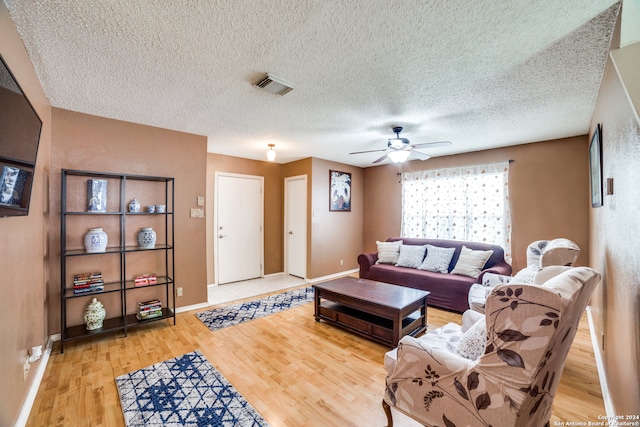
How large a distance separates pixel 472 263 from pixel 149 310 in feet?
14.1

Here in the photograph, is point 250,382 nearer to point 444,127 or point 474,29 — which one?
point 474,29

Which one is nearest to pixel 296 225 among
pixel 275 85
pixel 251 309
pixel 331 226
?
pixel 331 226

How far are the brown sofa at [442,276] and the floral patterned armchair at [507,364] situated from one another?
235 centimetres

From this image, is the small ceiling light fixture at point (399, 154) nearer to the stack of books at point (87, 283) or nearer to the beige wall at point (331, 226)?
the beige wall at point (331, 226)

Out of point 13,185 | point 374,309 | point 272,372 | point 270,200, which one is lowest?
point 272,372

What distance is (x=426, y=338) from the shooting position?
1936 mm

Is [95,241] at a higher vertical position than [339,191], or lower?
lower

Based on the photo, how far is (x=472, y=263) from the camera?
3.88m

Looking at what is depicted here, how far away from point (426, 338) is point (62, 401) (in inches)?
104

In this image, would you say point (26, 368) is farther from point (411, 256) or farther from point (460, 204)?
point (460, 204)

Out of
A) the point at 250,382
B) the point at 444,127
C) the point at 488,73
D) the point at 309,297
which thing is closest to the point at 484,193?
the point at 444,127

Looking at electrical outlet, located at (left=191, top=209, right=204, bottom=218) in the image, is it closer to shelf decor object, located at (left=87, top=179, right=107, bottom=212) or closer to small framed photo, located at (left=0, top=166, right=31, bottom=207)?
shelf decor object, located at (left=87, top=179, right=107, bottom=212)

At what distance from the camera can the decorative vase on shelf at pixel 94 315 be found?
2762mm

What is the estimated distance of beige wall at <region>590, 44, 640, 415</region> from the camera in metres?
1.16
